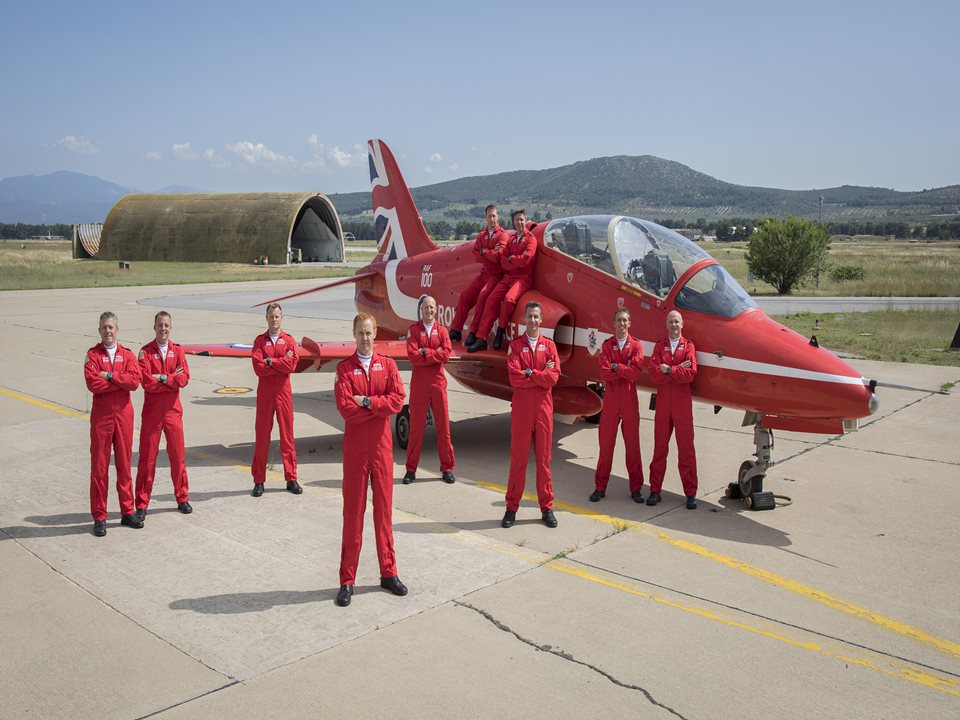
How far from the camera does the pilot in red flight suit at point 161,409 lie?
7.16 metres

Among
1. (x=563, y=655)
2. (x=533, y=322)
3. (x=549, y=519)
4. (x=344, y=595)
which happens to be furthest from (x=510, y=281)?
(x=563, y=655)

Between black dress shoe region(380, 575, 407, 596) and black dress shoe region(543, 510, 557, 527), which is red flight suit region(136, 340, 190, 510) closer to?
black dress shoe region(380, 575, 407, 596)

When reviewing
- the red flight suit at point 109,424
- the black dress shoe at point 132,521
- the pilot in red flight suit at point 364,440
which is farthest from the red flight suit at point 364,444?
the black dress shoe at point 132,521

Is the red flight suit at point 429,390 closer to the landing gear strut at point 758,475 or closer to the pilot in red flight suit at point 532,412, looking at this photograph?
the pilot in red flight suit at point 532,412

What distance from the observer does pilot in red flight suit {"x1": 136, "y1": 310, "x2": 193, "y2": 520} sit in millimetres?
7160

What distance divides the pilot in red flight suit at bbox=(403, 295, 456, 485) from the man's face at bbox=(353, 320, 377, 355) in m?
2.68

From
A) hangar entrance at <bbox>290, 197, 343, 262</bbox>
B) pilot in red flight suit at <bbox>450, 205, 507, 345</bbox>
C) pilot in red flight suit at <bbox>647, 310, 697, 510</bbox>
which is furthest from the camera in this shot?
hangar entrance at <bbox>290, 197, 343, 262</bbox>

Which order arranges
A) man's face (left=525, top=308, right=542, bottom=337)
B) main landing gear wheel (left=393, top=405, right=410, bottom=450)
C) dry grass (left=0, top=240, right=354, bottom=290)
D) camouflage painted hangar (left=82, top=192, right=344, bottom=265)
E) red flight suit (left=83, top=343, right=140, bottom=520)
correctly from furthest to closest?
camouflage painted hangar (left=82, top=192, right=344, bottom=265) < dry grass (left=0, top=240, right=354, bottom=290) < main landing gear wheel (left=393, top=405, right=410, bottom=450) < man's face (left=525, top=308, right=542, bottom=337) < red flight suit (left=83, top=343, right=140, bottom=520)

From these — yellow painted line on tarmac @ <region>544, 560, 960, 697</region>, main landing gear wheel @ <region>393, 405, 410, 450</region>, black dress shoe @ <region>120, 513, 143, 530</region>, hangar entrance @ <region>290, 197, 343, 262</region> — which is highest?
hangar entrance @ <region>290, 197, 343, 262</region>

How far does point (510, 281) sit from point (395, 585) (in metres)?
4.83

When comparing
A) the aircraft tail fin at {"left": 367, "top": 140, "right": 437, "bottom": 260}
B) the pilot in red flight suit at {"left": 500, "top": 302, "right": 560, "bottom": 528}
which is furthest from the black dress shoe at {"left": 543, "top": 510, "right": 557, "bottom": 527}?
the aircraft tail fin at {"left": 367, "top": 140, "right": 437, "bottom": 260}

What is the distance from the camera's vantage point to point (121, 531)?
697 centimetres

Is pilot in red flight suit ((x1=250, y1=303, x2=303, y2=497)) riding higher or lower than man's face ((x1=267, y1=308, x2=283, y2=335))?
lower

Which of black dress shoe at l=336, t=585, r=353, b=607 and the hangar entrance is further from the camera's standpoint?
the hangar entrance
